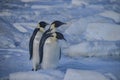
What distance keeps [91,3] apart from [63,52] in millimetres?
378

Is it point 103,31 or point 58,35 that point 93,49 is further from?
point 58,35

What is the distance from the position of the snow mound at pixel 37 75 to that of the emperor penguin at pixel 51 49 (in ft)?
0.16

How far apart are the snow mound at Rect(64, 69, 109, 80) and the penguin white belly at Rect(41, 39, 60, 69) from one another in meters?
0.12

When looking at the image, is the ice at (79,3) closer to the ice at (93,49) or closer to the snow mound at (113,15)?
the snow mound at (113,15)

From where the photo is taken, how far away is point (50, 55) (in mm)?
1815

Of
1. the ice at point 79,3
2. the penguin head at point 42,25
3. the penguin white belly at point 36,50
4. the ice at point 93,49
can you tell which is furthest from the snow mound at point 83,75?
the ice at point 79,3

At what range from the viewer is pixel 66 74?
1781 mm

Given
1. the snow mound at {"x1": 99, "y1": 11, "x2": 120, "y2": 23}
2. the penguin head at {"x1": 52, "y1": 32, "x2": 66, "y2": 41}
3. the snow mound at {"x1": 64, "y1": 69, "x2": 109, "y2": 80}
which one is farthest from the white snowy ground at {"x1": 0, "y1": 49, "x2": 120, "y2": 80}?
the snow mound at {"x1": 99, "y1": 11, "x2": 120, "y2": 23}

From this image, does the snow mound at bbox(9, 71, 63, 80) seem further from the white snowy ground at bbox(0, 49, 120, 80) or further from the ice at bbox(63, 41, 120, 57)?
the ice at bbox(63, 41, 120, 57)

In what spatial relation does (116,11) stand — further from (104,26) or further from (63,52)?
(63,52)

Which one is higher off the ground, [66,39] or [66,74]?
[66,39]

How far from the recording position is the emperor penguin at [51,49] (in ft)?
5.94

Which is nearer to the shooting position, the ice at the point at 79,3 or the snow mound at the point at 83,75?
the snow mound at the point at 83,75

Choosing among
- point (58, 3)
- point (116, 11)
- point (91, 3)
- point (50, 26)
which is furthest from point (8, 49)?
point (116, 11)
